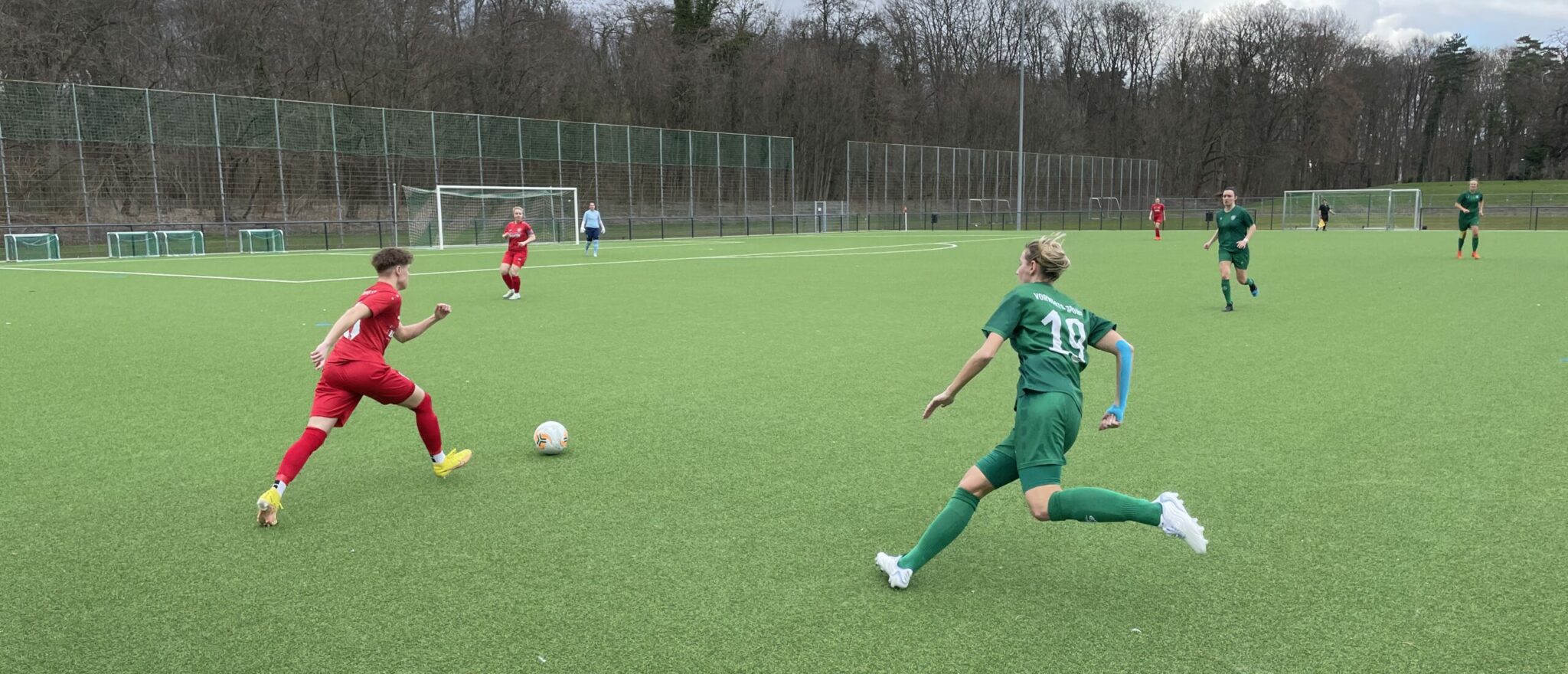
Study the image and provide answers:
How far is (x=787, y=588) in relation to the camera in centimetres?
387

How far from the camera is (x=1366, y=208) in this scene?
45500mm

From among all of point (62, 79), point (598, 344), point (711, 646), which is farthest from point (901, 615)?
point (62, 79)

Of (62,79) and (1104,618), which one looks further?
(62,79)

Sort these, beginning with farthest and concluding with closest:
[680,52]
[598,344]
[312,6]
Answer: [680,52], [312,6], [598,344]

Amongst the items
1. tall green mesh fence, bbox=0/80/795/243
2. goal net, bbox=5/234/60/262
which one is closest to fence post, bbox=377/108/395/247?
tall green mesh fence, bbox=0/80/795/243

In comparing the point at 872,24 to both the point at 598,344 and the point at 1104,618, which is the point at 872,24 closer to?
the point at 598,344

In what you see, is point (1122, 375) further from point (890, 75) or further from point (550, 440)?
point (890, 75)

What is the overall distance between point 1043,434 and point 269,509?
11.5 ft

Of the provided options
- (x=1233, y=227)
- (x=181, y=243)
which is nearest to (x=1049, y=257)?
(x=1233, y=227)

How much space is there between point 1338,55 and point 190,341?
8745cm

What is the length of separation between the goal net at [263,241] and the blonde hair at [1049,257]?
3191cm

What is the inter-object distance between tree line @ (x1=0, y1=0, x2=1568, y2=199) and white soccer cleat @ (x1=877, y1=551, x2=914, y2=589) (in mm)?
37711

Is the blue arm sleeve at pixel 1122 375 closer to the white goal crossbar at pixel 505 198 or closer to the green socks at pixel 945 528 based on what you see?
the green socks at pixel 945 528

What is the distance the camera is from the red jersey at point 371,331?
193 inches
